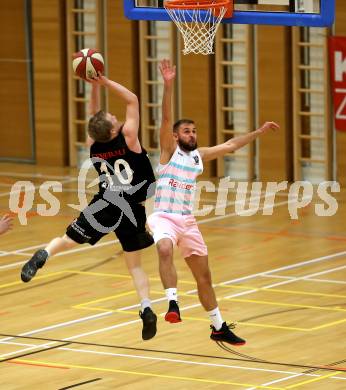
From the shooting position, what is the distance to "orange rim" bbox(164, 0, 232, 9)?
16427 millimetres

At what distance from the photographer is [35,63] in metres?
30.5

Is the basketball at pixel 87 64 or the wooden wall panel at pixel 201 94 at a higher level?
the basketball at pixel 87 64

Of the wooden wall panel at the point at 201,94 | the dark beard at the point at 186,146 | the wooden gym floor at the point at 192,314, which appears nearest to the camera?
the dark beard at the point at 186,146

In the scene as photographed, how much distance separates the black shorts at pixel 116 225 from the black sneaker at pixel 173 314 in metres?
0.72

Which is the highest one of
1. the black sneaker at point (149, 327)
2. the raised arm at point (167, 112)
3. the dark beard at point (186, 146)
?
the raised arm at point (167, 112)

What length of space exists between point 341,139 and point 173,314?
1341cm

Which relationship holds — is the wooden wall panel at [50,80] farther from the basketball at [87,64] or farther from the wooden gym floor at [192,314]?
the basketball at [87,64]

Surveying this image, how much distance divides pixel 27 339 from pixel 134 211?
3.04 metres

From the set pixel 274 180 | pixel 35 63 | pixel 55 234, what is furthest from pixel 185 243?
pixel 35 63

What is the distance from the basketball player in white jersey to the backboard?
1973 millimetres

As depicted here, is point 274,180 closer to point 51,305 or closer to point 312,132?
point 312,132

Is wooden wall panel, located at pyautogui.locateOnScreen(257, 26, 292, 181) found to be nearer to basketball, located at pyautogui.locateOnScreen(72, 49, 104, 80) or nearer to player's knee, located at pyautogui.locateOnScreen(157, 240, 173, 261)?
basketball, located at pyautogui.locateOnScreen(72, 49, 104, 80)

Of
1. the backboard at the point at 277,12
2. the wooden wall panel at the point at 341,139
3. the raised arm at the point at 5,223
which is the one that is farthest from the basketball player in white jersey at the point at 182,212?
the wooden wall panel at the point at 341,139

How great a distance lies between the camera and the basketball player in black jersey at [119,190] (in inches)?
560
